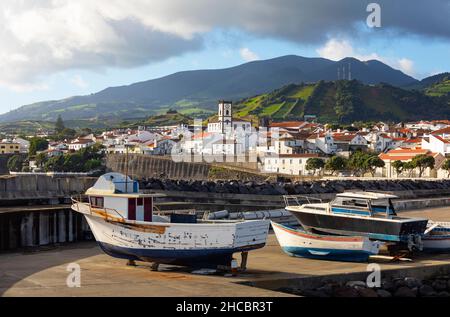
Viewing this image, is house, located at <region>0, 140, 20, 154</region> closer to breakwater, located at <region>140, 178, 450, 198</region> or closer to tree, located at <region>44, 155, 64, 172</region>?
tree, located at <region>44, 155, 64, 172</region>

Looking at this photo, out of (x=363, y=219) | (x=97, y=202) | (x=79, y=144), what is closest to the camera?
(x=97, y=202)

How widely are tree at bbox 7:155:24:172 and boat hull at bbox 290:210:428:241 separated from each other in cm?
12077

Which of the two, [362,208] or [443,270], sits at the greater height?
[362,208]

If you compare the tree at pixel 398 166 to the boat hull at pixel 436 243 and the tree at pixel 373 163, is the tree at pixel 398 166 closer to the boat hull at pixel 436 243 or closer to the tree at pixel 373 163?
the tree at pixel 373 163

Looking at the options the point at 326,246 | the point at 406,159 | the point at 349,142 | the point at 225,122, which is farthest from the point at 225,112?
the point at 326,246

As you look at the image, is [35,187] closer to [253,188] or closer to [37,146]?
[253,188]

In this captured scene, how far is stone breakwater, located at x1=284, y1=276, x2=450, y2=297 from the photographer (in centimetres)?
1464

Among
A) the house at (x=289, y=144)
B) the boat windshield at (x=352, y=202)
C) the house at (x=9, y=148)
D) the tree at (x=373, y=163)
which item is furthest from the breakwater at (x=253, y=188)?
the house at (x=9, y=148)

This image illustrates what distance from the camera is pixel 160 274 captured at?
15.4 metres

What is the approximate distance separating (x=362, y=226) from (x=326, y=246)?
80.3 inches

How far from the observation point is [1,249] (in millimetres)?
19031
